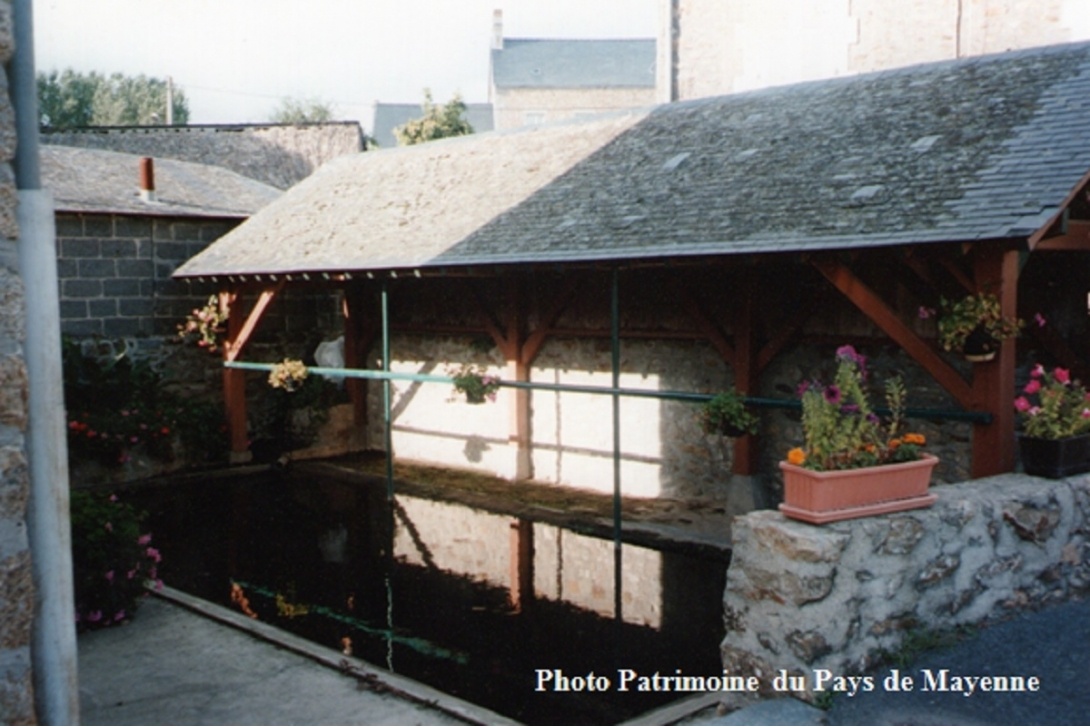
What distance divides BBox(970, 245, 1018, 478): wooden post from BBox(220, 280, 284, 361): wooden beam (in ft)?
23.8

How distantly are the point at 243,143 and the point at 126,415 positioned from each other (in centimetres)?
1380

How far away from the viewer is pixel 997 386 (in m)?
5.15

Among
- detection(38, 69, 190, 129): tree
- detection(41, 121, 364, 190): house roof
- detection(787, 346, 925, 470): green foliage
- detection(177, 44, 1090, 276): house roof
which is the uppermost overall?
detection(38, 69, 190, 129): tree

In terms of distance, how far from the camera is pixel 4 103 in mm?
2221

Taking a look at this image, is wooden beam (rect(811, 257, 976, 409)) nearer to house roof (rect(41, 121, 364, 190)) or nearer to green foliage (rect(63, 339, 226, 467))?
green foliage (rect(63, 339, 226, 467))

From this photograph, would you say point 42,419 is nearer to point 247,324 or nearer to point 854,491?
point 854,491

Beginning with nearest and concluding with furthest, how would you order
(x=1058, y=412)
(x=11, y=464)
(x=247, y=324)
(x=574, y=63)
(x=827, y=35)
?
1. (x=11, y=464)
2. (x=1058, y=412)
3. (x=247, y=324)
4. (x=827, y=35)
5. (x=574, y=63)

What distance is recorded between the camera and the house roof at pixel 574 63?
3453 centimetres

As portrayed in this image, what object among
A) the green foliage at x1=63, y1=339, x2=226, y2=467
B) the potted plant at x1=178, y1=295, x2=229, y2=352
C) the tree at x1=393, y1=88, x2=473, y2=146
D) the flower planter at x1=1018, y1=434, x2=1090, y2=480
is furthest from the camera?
the tree at x1=393, y1=88, x2=473, y2=146

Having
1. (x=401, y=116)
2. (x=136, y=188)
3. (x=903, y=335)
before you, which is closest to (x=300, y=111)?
(x=401, y=116)

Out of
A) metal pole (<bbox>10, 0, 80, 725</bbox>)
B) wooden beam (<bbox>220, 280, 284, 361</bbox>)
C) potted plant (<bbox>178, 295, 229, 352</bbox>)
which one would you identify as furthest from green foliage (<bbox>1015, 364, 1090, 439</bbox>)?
potted plant (<bbox>178, 295, 229, 352</bbox>)

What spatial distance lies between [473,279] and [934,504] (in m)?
7.60

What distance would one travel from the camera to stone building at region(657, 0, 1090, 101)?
1280cm

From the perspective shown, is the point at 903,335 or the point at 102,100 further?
the point at 102,100
